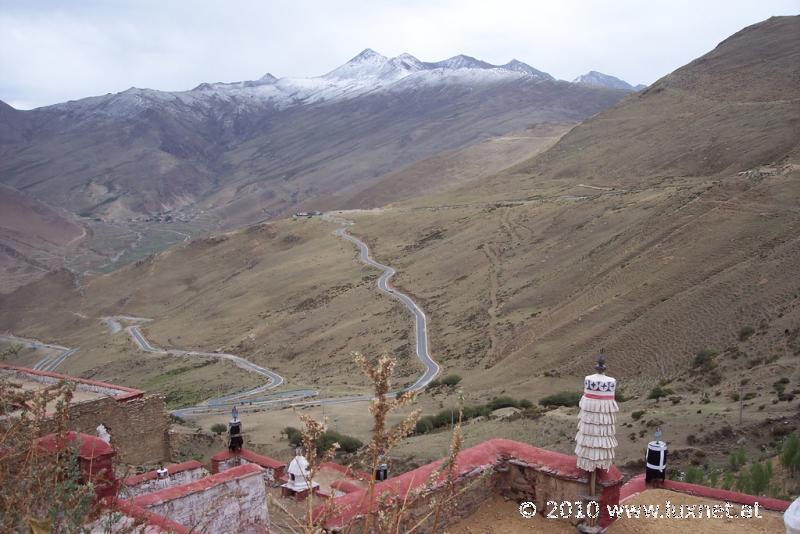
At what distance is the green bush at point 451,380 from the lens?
103ft

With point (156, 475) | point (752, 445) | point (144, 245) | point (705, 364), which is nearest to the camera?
point (156, 475)

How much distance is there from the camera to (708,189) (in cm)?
4406

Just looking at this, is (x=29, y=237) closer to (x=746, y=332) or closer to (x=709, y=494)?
(x=746, y=332)

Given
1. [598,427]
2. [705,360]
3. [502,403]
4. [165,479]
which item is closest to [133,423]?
[165,479]

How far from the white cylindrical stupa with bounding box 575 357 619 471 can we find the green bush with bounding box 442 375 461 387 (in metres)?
23.7

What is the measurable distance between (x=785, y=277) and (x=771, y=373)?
964cm

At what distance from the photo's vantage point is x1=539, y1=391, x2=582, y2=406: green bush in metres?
23.5

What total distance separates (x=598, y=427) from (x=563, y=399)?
1694 centimetres

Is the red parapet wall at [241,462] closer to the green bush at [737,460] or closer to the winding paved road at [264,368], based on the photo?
the winding paved road at [264,368]

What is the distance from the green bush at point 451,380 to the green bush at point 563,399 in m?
7.28

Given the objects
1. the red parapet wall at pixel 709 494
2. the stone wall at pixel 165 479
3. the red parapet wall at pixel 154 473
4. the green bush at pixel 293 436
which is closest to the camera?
the red parapet wall at pixel 709 494

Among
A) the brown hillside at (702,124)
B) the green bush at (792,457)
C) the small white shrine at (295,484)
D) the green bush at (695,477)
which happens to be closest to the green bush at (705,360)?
the green bush at (695,477)

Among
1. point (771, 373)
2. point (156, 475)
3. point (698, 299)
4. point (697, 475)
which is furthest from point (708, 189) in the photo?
point (156, 475)

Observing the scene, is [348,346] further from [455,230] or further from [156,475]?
[156,475]
